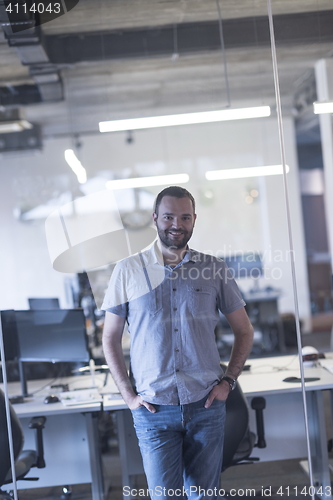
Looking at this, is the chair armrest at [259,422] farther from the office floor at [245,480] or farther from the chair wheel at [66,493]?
the chair wheel at [66,493]

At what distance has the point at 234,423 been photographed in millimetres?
2764

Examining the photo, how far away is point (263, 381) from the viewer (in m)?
3.27

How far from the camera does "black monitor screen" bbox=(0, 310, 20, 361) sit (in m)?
2.86

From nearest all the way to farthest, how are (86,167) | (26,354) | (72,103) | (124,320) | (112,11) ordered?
1. (124,320)
2. (112,11)
3. (26,354)
4. (72,103)
5. (86,167)

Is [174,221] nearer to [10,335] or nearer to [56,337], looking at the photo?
[10,335]

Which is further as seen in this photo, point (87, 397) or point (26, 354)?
point (26, 354)

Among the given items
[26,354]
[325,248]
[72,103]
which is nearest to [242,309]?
[26,354]

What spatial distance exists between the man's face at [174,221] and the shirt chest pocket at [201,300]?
0.23 meters

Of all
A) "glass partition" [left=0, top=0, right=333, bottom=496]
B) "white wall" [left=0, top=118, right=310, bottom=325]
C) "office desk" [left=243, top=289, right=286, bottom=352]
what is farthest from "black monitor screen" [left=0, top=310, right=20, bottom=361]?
"white wall" [left=0, top=118, right=310, bottom=325]

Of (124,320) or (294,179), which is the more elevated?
(294,179)

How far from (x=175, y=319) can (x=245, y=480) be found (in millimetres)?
1415

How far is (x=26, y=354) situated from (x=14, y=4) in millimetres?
2203

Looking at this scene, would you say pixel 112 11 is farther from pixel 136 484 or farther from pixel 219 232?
pixel 219 232

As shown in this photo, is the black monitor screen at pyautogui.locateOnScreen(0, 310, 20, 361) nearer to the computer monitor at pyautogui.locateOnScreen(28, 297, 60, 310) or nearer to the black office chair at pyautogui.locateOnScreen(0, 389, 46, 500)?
the black office chair at pyautogui.locateOnScreen(0, 389, 46, 500)
